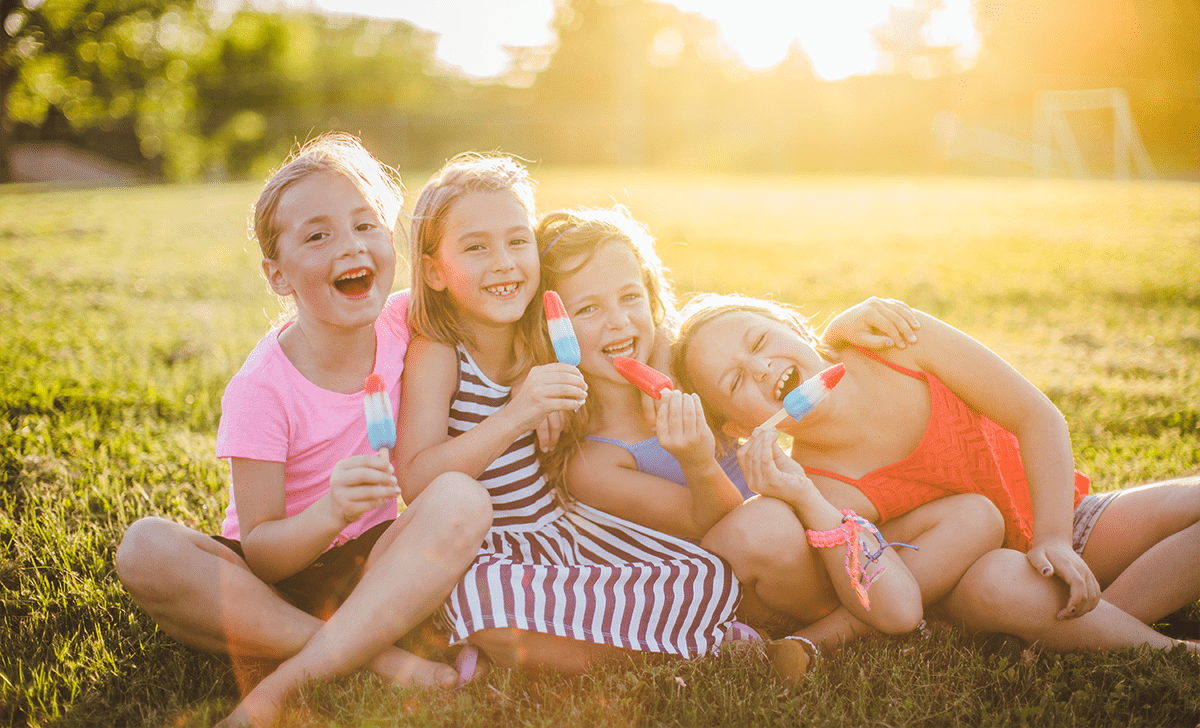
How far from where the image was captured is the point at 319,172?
2545mm

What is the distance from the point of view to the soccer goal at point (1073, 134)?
2358 centimetres

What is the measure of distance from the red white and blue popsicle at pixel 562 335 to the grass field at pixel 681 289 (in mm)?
871

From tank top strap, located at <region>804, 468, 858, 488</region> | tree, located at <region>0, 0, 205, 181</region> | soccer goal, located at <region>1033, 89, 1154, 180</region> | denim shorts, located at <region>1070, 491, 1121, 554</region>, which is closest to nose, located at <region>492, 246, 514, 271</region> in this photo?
tank top strap, located at <region>804, 468, 858, 488</region>

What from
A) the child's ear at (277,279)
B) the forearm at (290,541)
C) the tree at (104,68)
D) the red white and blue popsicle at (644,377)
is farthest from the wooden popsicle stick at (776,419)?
the tree at (104,68)

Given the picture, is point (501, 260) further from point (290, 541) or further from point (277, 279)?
point (290, 541)

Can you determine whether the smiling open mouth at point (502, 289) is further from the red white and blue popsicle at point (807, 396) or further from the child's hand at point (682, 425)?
the red white and blue popsicle at point (807, 396)

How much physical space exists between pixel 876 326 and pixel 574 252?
990 millimetres

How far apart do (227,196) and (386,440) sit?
1686cm

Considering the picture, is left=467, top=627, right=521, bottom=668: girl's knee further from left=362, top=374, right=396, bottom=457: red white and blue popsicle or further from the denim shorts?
the denim shorts

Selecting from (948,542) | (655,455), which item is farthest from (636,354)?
(948,542)

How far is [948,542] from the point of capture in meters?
2.43

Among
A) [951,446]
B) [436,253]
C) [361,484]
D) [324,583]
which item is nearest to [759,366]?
[951,446]

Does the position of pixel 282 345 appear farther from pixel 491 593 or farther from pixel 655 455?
pixel 655 455

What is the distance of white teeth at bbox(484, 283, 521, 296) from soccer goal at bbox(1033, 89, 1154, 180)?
24.8m
